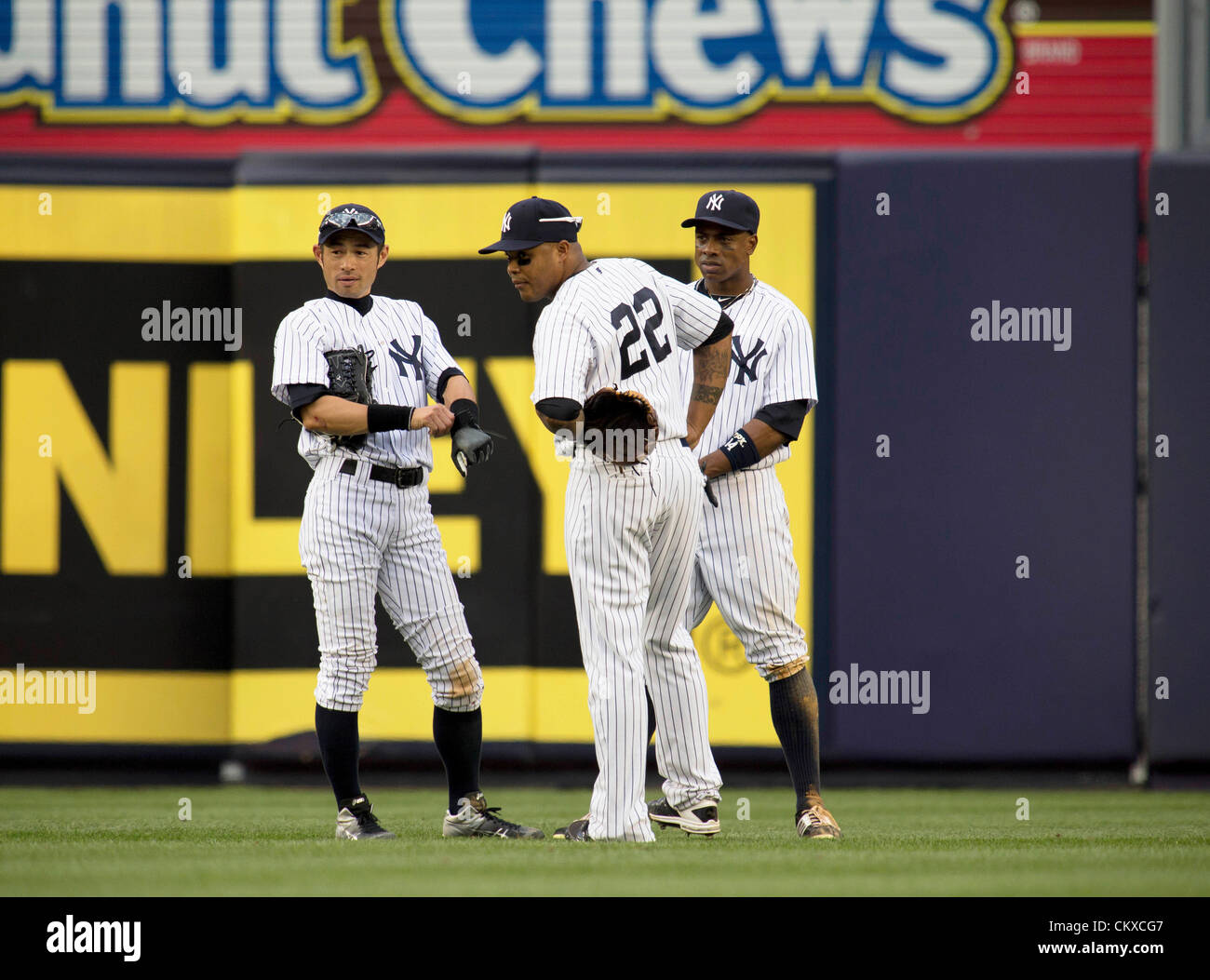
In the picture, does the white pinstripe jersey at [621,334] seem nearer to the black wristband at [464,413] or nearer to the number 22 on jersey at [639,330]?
the number 22 on jersey at [639,330]

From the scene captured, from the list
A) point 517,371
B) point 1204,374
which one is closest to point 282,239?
point 517,371

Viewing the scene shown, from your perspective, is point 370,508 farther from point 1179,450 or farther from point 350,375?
point 1179,450

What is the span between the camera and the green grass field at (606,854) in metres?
3.36

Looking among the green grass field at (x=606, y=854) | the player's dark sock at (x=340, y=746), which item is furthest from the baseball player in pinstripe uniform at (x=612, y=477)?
the player's dark sock at (x=340, y=746)

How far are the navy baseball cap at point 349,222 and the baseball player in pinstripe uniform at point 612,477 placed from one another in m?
0.51

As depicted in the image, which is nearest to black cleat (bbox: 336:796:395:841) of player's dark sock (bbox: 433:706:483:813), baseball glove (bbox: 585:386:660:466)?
player's dark sock (bbox: 433:706:483:813)

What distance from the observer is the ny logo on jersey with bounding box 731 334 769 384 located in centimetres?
462

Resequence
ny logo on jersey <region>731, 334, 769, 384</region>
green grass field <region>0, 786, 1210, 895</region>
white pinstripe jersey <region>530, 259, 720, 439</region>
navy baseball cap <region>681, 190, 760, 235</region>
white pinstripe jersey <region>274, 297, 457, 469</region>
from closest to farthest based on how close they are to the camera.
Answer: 1. green grass field <region>0, 786, 1210, 895</region>
2. white pinstripe jersey <region>530, 259, 720, 439</region>
3. white pinstripe jersey <region>274, 297, 457, 469</region>
4. navy baseball cap <region>681, 190, 760, 235</region>
5. ny logo on jersey <region>731, 334, 769, 384</region>

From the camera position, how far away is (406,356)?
448 cm

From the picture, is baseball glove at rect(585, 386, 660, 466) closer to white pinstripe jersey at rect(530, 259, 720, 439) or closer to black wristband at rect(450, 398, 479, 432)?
white pinstripe jersey at rect(530, 259, 720, 439)

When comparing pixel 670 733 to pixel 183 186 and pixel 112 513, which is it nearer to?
pixel 112 513

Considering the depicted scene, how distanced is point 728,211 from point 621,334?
0.79 m

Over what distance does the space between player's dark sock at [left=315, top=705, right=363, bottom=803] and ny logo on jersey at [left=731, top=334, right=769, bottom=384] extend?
1.63m

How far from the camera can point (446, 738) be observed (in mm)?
4445
